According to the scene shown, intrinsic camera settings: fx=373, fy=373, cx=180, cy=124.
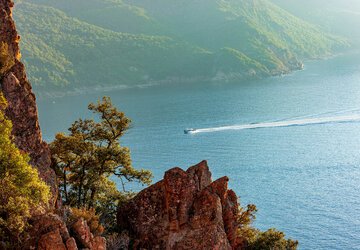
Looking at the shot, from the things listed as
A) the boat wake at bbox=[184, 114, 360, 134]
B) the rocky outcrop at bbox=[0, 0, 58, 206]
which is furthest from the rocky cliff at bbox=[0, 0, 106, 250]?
the boat wake at bbox=[184, 114, 360, 134]

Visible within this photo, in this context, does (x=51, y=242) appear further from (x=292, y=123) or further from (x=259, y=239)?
(x=292, y=123)

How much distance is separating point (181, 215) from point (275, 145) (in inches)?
2798

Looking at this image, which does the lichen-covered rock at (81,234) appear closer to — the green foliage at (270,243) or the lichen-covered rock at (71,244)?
the lichen-covered rock at (71,244)

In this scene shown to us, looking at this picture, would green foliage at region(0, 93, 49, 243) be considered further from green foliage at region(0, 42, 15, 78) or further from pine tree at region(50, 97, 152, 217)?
pine tree at region(50, 97, 152, 217)

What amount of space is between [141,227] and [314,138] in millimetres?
78555

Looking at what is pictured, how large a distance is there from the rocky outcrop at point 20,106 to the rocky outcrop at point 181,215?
7.05 metres

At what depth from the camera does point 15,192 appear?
19641mm

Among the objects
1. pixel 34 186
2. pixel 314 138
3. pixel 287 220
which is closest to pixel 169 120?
pixel 314 138

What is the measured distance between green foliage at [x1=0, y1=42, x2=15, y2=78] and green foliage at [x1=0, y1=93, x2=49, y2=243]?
4.73 meters

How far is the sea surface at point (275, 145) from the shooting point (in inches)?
2363

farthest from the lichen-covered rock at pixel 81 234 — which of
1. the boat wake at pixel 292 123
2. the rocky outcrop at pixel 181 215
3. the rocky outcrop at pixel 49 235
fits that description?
the boat wake at pixel 292 123

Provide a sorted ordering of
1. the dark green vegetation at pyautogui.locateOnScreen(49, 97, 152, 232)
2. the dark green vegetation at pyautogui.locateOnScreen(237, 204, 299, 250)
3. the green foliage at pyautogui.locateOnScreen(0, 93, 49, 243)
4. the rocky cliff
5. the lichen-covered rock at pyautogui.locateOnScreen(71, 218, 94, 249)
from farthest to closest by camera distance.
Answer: the dark green vegetation at pyautogui.locateOnScreen(49, 97, 152, 232) → the dark green vegetation at pyautogui.locateOnScreen(237, 204, 299, 250) → the rocky cliff → the lichen-covered rock at pyautogui.locateOnScreen(71, 218, 94, 249) → the green foliage at pyautogui.locateOnScreen(0, 93, 49, 243)

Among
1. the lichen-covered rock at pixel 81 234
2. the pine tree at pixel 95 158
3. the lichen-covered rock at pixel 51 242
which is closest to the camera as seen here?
the lichen-covered rock at pixel 51 242

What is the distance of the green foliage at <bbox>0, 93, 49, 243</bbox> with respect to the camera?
62.5ft
